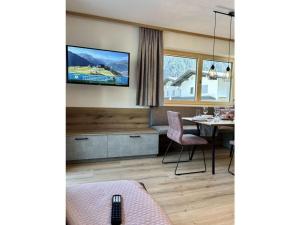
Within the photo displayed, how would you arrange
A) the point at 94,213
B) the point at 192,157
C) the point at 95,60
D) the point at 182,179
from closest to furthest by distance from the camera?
1. the point at 94,213
2. the point at 182,179
3. the point at 95,60
4. the point at 192,157

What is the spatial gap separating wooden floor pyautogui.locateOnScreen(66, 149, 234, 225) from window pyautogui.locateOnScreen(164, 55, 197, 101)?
146 centimetres

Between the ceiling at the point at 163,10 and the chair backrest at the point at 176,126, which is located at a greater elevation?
the ceiling at the point at 163,10

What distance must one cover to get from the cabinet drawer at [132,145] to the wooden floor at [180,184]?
0.14 m

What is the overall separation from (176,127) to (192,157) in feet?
3.35

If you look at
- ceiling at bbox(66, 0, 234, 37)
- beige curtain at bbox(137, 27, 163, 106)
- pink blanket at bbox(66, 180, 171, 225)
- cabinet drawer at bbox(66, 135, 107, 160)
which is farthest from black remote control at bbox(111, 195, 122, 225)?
beige curtain at bbox(137, 27, 163, 106)

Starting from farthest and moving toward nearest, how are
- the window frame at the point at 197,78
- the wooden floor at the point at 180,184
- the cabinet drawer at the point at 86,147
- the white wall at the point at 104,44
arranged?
the window frame at the point at 197,78
the white wall at the point at 104,44
the cabinet drawer at the point at 86,147
the wooden floor at the point at 180,184

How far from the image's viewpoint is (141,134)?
146 inches

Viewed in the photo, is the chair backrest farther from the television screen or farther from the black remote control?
the black remote control

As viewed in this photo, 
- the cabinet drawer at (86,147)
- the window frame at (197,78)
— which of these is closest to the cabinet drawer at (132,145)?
the cabinet drawer at (86,147)

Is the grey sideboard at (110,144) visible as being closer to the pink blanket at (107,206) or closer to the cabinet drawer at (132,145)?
the cabinet drawer at (132,145)

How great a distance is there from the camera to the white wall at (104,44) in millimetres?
3717
